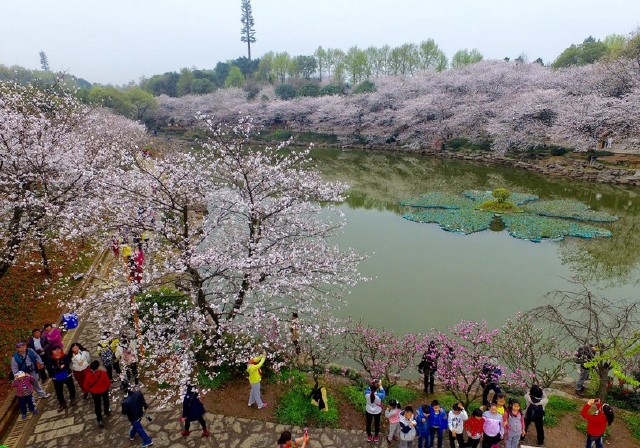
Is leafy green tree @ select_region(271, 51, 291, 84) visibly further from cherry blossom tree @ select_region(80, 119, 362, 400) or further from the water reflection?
cherry blossom tree @ select_region(80, 119, 362, 400)

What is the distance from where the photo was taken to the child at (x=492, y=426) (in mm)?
6984

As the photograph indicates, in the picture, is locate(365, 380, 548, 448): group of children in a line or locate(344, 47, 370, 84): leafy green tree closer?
locate(365, 380, 548, 448): group of children in a line

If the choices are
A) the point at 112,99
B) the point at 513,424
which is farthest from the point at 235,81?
the point at 513,424

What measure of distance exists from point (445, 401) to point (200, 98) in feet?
235

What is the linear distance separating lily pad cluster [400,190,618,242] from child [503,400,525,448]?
1525 centimetres

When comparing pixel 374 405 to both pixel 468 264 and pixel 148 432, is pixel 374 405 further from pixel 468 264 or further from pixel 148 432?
pixel 468 264

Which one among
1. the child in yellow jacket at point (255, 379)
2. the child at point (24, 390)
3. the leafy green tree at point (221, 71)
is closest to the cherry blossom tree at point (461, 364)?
the child in yellow jacket at point (255, 379)

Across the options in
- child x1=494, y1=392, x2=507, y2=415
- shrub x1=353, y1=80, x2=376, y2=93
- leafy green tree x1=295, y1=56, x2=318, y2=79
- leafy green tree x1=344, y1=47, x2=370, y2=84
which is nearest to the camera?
child x1=494, y1=392, x2=507, y2=415

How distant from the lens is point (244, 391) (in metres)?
9.08

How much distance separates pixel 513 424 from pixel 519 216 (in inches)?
754

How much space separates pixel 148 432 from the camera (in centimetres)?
789

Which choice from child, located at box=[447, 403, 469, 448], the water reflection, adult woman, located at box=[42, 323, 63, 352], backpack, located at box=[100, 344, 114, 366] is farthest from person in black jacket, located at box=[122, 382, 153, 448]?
the water reflection

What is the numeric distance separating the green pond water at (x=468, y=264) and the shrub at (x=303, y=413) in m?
4.35

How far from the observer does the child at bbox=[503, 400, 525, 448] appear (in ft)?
23.0
